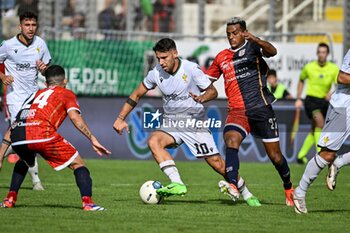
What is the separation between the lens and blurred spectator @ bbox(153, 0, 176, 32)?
2561cm

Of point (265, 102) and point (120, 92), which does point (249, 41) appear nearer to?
point (265, 102)

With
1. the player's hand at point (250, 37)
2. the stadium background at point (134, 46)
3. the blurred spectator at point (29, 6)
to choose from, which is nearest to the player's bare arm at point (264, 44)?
the player's hand at point (250, 37)

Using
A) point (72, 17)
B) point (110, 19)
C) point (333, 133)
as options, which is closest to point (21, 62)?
point (333, 133)

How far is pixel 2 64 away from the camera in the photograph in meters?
15.7

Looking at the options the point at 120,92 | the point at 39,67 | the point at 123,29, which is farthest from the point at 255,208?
the point at 123,29

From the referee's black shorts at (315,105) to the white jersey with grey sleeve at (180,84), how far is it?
28.5 ft

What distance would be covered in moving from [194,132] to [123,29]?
12554 millimetres

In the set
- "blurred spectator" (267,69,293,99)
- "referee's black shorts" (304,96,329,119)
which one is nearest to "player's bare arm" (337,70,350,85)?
"referee's black shorts" (304,96,329,119)

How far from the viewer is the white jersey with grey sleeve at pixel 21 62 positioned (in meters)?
15.5

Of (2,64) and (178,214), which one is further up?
(2,64)

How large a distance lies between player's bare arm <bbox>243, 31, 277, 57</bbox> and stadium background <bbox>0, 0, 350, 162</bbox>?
972 centimetres

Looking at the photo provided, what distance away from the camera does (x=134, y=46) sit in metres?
24.5

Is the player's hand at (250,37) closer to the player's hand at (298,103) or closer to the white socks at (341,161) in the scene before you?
the white socks at (341,161)

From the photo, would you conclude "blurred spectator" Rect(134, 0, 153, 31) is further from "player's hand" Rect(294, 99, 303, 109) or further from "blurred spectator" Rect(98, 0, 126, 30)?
"player's hand" Rect(294, 99, 303, 109)
